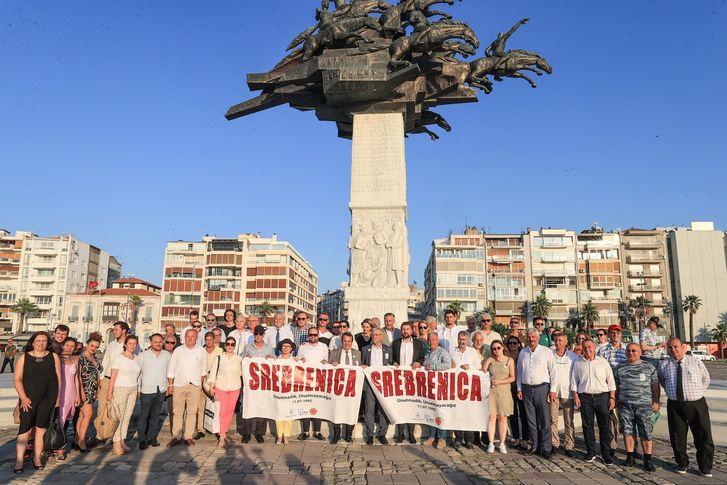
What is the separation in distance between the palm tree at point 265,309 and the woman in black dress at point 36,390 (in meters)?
71.2

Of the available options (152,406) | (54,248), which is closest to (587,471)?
(152,406)

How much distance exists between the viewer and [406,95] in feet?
48.6

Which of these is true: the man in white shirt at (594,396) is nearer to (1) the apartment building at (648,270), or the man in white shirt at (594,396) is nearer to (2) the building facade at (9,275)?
(1) the apartment building at (648,270)

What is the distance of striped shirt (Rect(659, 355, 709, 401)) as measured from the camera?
729 cm

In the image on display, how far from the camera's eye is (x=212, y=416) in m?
8.60

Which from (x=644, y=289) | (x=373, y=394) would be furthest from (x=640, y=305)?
(x=373, y=394)

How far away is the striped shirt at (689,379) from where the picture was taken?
7.29m

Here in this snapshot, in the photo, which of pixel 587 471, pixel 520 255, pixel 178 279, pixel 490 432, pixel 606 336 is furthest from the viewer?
pixel 178 279

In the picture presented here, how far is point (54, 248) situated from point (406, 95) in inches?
3307

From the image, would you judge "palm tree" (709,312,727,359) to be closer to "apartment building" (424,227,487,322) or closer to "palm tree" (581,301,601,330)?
"palm tree" (581,301,601,330)

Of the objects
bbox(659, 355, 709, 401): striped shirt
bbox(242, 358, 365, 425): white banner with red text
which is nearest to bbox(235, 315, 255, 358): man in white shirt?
bbox(242, 358, 365, 425): white banner with red text

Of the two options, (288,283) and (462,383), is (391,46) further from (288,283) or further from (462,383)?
(288,283)

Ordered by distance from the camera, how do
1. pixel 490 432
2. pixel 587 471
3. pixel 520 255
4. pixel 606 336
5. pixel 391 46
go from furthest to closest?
pixel 520 255, pixel 391 46, pixel 606 336, pixel 490 432, pixel 587 471

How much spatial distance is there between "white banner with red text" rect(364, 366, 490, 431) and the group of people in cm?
14
